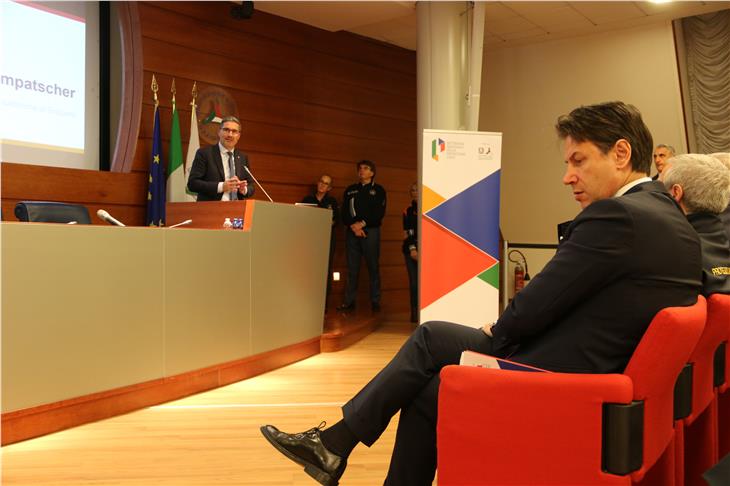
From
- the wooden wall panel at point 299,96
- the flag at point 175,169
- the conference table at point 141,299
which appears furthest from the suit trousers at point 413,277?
the flag at point 175,169

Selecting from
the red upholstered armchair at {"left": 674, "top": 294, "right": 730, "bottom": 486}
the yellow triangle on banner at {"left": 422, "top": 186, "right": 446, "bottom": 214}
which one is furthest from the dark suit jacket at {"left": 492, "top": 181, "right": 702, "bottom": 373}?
the yellow triangle on banner at {"left": 422, "top": 186, "right": 446, "bottom": 214}

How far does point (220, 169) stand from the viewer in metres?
4.72

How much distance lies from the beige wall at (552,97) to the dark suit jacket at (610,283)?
20.2 feet

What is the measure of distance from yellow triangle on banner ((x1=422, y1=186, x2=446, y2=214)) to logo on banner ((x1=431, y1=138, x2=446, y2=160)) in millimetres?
191

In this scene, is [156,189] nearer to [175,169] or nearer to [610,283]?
[175,169]

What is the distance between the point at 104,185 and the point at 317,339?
213 cm

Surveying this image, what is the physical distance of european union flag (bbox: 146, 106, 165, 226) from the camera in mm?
5645

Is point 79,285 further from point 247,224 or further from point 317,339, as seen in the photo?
point 317,339

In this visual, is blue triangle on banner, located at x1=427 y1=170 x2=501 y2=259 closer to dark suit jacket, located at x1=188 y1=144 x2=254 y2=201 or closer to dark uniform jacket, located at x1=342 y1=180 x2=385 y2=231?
dark suit jacket, located at x1=188 y1=144 x2=254 y2=201

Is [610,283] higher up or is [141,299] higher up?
[610,283]

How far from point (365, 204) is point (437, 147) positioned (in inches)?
116

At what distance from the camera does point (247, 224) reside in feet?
14.0

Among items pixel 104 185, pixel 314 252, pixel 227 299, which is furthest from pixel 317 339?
pixel 104 185

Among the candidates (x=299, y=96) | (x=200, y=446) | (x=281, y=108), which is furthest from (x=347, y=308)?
(x=200, y=446)
